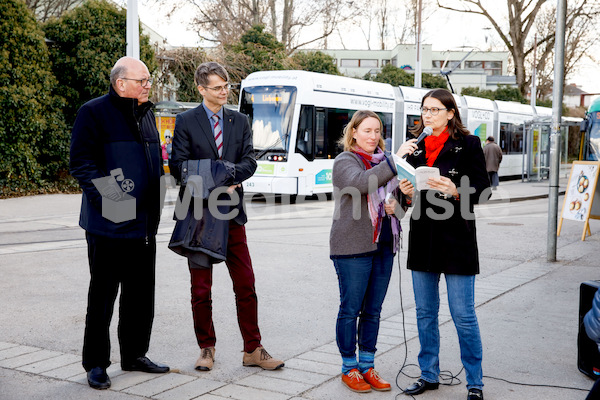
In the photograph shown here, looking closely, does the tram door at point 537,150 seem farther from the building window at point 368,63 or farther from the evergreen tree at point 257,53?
the building window at point 368,63

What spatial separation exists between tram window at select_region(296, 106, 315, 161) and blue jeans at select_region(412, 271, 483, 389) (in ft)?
43.6

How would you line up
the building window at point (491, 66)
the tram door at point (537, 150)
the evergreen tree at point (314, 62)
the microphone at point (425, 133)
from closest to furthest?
the microphone at point (425, 133) < the tram door at point (537, 150) < the evergreen tree at point (314, 62) < the building window at point (491, 66)

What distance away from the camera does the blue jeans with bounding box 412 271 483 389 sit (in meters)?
3.91

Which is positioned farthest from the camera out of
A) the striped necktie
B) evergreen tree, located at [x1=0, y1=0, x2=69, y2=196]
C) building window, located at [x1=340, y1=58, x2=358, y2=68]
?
building window, located at [x1=340, y1=58, x2=358, y2=68]

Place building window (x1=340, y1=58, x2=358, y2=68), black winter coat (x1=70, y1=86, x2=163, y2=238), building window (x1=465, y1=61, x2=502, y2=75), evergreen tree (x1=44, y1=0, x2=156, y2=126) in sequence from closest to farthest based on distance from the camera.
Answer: black winter coat (x1=70, y1=86, x2=163, y2=238) < evergreen tree (x1=44, y1=0, x2=156, y2=126) < building window (x1=340, y1=58, x2=358, y2=68) < building window (x1=465, y1=61, x2=502, y2=75)

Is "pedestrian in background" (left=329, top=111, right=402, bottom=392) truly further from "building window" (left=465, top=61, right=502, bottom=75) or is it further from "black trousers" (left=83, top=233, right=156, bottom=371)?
"building window" (left=465, top=61, right=502, bottom=75)

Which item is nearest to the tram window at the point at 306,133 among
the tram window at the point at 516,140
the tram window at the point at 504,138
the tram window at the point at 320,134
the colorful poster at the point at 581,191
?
the tram window at the point at 320,134

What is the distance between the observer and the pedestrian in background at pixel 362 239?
13.1ft

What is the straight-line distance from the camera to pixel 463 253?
153 inches

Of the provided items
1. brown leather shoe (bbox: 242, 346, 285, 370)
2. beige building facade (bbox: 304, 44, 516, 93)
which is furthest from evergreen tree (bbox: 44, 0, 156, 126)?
beige building facade (bbox: 304, 44, 516, 93)

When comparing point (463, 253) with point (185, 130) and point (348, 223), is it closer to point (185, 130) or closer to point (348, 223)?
point (348, 223)

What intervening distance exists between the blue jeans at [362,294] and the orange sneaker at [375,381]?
0.13 meters

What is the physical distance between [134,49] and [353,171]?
43.5 ft

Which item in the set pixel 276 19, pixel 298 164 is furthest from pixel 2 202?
pixel 276 19
